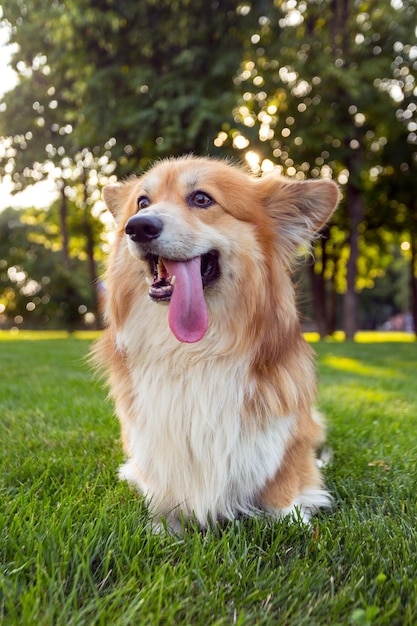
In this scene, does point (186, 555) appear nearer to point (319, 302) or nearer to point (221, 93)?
point (221, 93)

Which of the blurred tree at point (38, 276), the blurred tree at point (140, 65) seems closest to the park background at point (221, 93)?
the blurred tree at point (140, 65)

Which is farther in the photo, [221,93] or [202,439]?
[221,93]

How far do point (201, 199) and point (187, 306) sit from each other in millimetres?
610

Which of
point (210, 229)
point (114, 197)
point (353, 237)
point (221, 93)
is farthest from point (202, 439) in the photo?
point (353, 237)

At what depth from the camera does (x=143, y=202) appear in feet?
8.87

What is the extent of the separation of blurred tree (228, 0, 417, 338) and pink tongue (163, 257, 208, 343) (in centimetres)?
944

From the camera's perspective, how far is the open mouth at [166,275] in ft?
7.96

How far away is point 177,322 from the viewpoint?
2328 millimetres

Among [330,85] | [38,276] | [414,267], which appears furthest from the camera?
[38,276]

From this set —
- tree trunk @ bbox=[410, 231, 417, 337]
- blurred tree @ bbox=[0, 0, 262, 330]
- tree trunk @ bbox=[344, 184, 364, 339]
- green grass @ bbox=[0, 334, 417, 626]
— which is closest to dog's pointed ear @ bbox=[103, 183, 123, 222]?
green grass @ bbox=[0, 334, 417, 626]

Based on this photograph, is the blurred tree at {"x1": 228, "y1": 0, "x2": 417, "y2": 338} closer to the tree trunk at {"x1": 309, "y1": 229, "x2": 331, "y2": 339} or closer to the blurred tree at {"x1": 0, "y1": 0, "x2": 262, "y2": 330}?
the blurred tree at {"x1": 0, "y1": 0, "x2": 262, "y2": 330}

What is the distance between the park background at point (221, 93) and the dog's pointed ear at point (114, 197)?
5.09m

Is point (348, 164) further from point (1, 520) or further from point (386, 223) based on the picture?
Answer: point (1, 520)

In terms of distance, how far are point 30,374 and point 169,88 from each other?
7.27m
